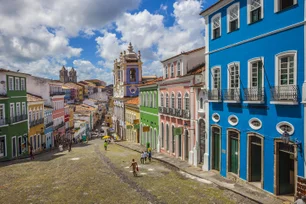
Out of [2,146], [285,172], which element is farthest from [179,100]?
[2,146]

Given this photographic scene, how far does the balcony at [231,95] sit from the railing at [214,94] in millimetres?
459

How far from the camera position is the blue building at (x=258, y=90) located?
11.9m

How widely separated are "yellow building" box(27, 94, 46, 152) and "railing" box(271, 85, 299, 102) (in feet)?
94.0

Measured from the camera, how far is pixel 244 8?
1460 centimetres

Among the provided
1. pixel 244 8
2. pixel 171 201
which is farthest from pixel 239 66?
pixel 171 201

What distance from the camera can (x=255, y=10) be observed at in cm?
1399

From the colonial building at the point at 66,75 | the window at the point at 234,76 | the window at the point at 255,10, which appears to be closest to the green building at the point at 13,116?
the window at the point at 234,76

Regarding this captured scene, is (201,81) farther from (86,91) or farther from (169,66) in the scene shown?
(86,91)

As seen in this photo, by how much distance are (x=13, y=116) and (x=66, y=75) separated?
11743 cm

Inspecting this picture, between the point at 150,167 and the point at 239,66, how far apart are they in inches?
387

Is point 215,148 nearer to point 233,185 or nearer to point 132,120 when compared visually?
point 233,185

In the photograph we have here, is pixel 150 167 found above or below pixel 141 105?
below

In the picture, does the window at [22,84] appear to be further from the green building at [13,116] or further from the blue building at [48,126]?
the blue building at [48,126]

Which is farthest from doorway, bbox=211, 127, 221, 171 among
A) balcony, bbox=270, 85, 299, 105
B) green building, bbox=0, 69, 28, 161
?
green building, bbox=0, 69, 28, 161
